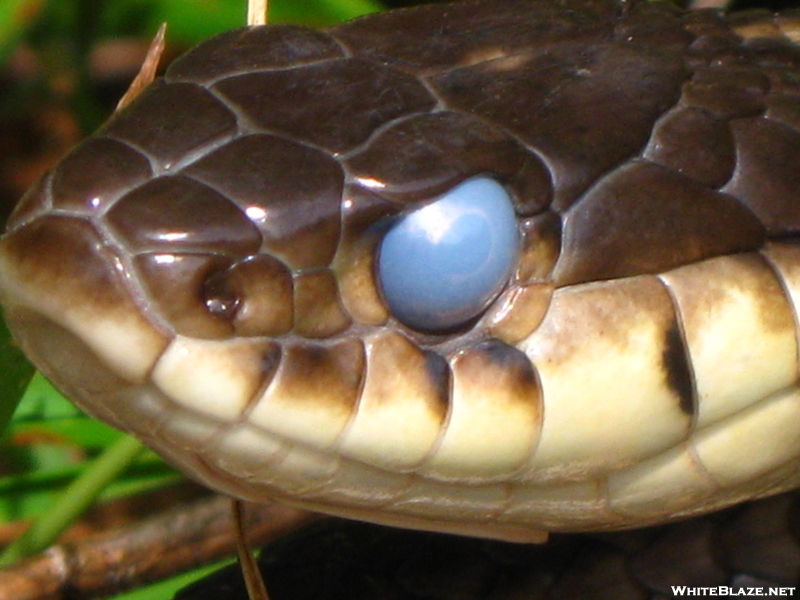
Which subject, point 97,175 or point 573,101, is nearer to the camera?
point 97,175

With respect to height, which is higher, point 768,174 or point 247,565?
point 768,174

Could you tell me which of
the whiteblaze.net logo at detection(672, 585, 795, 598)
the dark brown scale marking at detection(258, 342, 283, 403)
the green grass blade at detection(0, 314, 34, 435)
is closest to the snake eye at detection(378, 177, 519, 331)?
the dark brown scale marking at detection(258, 342, 283, 403)

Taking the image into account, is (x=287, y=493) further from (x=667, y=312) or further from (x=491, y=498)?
(x=667, y=312)

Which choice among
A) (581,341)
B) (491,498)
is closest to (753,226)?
(581,341)

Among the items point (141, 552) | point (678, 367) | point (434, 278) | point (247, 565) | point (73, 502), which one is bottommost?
point (141, 552)

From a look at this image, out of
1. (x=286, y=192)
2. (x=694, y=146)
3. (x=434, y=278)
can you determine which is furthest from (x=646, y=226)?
(x=286, y=192)

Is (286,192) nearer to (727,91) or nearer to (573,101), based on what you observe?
(573,101)

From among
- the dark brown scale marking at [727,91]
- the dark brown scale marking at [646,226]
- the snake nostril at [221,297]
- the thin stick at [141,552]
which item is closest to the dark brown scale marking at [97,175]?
A: the snake nostril at [221,297]
